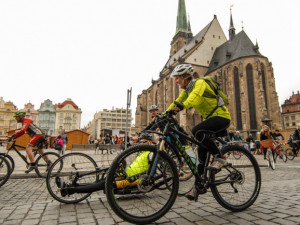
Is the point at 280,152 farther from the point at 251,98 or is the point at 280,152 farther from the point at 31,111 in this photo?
the point at 31,111

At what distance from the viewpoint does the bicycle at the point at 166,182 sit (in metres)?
1.92

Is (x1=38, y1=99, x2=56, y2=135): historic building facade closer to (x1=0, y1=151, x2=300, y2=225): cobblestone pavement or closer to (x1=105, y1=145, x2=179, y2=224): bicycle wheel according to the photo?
(x1=0, y1=151, x2=300, y2=225): cobblestone pavement

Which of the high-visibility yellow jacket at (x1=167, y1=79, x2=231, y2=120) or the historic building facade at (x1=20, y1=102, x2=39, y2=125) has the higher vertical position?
the historic building facade at (x1=20, y1=102, x2=39, y2=125)

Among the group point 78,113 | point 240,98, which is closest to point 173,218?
point 240,98

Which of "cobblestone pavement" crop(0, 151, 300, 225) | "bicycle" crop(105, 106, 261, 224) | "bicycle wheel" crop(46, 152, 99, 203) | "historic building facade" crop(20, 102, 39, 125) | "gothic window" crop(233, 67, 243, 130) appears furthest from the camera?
"historic building facade" crop(20, 102, 39, 125)

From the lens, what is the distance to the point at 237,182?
2580 millimetres

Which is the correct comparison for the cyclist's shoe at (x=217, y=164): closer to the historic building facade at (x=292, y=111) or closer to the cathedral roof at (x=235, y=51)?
the cathedral roof at (x=235, y=51)

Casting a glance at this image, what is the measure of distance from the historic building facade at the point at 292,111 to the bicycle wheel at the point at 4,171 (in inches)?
2956

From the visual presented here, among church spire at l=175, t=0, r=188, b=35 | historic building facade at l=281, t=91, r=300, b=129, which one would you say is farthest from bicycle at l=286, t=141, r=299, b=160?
historic building facade at l=281, t=91, r=300, b=129

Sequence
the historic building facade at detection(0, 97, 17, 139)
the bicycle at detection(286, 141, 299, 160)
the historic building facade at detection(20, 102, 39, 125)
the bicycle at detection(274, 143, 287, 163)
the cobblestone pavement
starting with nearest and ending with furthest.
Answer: the cobblestone pavement
the bicycle at detection(274, 143, 287, 163)
the bicycle at detection(286, 141, 299, 160)
the historic building facade at detection(0, 97, 17, 139)
the historic building facade at detection(20, 102, 39, 125)

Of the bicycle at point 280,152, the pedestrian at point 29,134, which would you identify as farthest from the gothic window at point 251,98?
the pedestrian at point 29,134

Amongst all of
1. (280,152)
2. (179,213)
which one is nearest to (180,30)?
(280,152)

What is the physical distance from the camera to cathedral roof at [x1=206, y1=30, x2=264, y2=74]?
3316 cm

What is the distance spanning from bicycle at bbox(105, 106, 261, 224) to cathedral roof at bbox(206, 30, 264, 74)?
33.9 m
